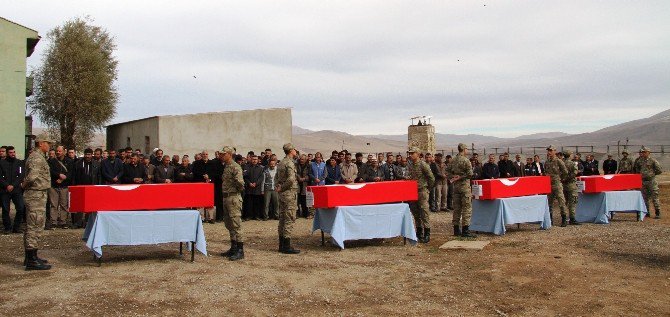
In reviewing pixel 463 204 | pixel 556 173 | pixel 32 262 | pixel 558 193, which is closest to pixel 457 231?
pixel 463 204

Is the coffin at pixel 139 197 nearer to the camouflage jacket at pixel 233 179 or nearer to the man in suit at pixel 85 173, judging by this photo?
the camouflage jacket at pixel 233 179

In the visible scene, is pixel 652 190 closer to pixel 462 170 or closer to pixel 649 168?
pixel 649 168

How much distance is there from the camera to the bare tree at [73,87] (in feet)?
138

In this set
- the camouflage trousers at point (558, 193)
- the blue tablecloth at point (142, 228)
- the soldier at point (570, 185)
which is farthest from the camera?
the soldier at point (570, 185)

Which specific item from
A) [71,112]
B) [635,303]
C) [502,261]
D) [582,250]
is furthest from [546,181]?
[71,112]

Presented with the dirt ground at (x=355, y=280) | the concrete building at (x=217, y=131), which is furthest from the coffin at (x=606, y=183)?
the concrete building at (x=217, y=131)

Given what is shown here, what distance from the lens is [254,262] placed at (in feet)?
29.2

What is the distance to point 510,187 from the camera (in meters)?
11.9

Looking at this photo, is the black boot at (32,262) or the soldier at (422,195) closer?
the black boot at (32,262)

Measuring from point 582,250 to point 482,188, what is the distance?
95.9 inches

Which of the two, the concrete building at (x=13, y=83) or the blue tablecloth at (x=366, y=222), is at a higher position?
the concrete building at (x=13, y=83)

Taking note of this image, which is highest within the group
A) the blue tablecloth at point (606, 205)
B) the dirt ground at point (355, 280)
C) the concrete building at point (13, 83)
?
the concrete building at point (13, 83)

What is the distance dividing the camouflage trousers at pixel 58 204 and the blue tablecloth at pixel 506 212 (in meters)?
8.94

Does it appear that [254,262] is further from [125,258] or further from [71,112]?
[71,112]
